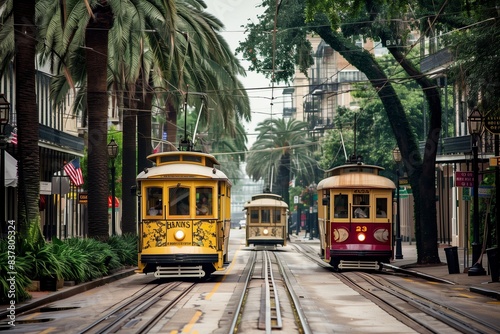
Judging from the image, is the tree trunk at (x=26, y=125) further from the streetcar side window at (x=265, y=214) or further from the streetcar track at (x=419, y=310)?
the streetcar side window at (x=265, y=214)

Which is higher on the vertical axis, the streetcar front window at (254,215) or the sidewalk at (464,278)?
the streetcar front window at (254,215)

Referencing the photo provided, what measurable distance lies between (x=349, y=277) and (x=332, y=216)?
274 cm

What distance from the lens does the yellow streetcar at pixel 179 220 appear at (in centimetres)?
2769

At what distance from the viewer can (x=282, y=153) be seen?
90.0 m

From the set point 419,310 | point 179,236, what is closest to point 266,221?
point 179,236

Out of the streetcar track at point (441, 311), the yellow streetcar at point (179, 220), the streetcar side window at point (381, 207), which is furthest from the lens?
the streetcar side window at point (381, 207)

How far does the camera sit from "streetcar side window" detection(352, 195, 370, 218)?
3269cm

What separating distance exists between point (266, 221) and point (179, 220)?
30783 mm

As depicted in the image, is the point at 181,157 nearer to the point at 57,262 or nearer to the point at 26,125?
the point at 26,125

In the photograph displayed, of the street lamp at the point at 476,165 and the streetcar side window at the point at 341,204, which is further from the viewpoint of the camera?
the streetcar side window at the point at 341,204

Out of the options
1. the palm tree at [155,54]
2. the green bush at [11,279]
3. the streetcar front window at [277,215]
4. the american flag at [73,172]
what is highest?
the palm tree at [155,54]

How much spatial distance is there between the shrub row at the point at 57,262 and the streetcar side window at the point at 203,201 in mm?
3253

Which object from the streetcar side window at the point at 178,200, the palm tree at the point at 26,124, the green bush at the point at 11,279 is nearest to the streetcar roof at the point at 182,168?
the streetcar side window at the point at 178,200

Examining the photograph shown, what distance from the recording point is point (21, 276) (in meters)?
20.6
